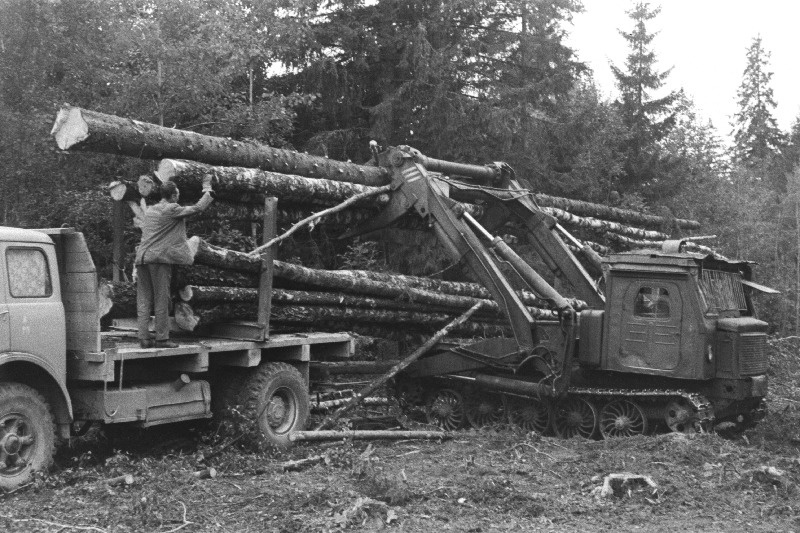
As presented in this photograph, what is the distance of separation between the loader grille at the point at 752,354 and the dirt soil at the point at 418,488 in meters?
0.90

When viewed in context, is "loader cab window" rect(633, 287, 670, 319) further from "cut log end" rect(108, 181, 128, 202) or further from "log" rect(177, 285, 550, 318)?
"cut log end" rect(108, 181, 128, 202)

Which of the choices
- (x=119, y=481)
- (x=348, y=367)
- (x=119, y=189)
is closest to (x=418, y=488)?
(x=119, y=481)

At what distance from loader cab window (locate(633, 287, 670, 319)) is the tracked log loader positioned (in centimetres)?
1

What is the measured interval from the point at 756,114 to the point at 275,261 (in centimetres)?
4666

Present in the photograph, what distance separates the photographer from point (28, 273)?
7.93m

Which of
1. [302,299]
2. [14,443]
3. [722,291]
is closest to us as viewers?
[14,443]

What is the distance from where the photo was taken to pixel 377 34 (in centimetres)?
1972

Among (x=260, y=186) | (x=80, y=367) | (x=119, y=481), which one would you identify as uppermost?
(x=260, y=186)

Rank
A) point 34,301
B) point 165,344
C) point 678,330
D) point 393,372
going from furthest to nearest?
point 393,372 < point 678,330 < point 165,344 < point 34,301

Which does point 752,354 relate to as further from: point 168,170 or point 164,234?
point 168,170

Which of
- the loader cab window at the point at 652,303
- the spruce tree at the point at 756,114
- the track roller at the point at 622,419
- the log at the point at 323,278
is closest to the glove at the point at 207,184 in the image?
the log at the point at 323,278

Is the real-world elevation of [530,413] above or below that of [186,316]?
below

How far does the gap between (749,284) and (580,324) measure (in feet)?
8.21

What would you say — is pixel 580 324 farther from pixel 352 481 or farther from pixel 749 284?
pixel 352 481
